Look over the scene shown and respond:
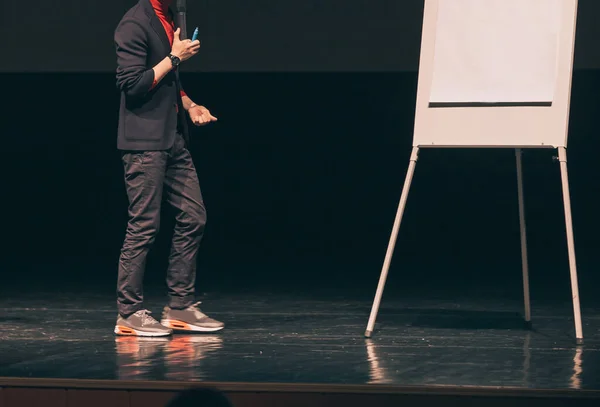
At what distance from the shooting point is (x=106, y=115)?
24.9 feet

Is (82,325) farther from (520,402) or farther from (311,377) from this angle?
(520,402)

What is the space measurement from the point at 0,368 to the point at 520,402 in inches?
52.7

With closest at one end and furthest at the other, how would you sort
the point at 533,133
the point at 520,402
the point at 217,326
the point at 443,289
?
the point at 520,402 < the point at 533,133 < the point at 217,326 < the point at 443,289

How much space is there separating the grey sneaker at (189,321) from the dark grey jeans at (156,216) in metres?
0.03

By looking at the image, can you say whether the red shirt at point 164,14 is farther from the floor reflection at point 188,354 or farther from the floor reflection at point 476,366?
the floor reflection at point 476,366

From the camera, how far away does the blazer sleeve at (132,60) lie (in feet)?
12.1

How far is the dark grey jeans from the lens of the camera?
3.74 metres

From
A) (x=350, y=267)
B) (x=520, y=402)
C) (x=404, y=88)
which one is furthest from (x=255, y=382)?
(x=404, y=88)

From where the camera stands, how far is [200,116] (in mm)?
3898

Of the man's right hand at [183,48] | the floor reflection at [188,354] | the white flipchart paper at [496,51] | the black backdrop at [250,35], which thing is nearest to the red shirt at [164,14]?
the man's right hand at [183,48]

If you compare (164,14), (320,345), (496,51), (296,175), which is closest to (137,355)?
(320,345)

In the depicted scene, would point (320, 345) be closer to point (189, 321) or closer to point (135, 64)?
point (189, 321)

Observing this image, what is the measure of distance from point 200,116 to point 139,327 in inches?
28.1

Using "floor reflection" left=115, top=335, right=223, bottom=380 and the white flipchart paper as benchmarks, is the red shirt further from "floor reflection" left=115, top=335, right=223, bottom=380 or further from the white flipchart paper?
"floor reflection" left=115, top=335, right=223, bottom=380
